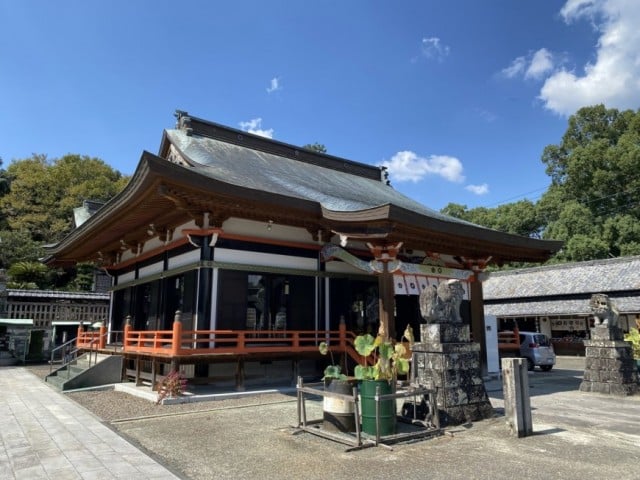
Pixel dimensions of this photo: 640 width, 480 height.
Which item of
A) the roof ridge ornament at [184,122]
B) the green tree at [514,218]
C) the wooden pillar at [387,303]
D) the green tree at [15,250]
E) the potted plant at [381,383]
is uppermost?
the green tree at [514,218]

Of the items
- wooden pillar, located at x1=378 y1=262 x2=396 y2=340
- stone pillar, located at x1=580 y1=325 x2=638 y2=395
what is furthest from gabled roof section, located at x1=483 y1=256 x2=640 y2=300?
wooden pillar, located at x1=378 y1=262 x2=396 y2=340

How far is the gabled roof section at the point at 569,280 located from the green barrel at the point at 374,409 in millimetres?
25232

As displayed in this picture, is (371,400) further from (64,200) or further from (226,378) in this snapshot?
(64,200)

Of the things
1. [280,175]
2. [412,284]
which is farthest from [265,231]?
[412,284]

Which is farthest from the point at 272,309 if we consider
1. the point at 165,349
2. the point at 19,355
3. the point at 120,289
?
the point at 19,355

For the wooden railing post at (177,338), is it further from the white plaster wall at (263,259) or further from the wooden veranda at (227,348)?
the white plaster wall at (263,259)

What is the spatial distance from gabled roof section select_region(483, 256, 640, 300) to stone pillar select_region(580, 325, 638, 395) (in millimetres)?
16911

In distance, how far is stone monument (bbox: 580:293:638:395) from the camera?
1162 cm

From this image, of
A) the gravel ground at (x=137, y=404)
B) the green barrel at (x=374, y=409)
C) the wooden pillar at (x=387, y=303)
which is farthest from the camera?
the wooden pillar at (x=387, y=303)

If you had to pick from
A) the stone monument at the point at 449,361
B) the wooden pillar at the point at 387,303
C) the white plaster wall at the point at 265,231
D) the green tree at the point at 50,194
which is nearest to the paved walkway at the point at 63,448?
the stone monument at the point at 449,361

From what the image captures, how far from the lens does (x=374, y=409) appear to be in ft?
21.8

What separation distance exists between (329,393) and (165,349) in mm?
5262

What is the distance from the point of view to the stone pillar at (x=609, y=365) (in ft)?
38.1

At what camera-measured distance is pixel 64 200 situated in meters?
41.9
